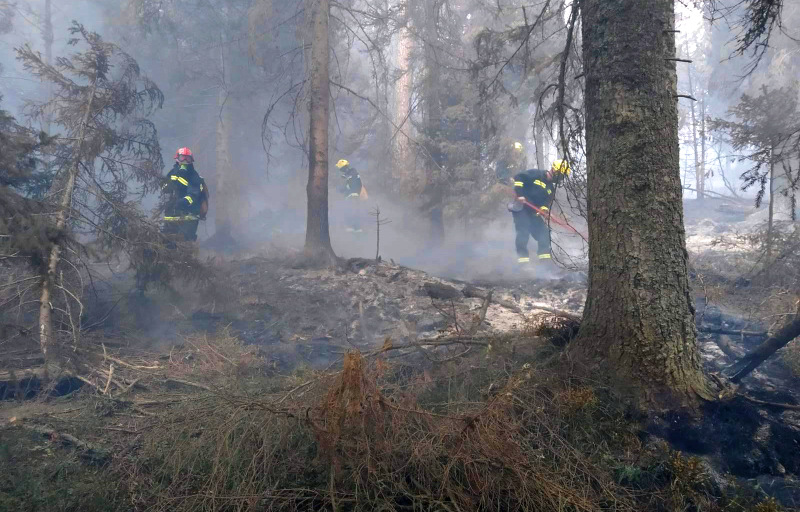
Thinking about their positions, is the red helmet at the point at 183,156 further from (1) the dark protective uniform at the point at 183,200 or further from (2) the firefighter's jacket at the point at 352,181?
(2) the firefighter's jacket at the point at 352,181

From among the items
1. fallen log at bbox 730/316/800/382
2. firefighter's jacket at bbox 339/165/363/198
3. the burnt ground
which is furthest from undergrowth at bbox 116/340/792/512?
firefighter's jacket at bbox 339/165/363/198

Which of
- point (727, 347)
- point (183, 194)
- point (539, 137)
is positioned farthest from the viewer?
point (539, 137)

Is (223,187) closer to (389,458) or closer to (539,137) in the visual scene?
(539,137)

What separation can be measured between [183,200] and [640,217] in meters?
8.74

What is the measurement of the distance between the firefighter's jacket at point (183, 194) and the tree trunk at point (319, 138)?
88.3 inches

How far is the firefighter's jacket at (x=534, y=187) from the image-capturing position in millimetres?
Result: 10680

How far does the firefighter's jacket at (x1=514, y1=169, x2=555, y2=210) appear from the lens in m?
10.7

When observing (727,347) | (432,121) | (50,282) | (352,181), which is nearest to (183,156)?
(50,282)

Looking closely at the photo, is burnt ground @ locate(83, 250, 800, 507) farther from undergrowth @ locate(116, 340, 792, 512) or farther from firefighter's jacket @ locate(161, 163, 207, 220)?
firefighter's jacket @ locate(161, 163, 207, 220)

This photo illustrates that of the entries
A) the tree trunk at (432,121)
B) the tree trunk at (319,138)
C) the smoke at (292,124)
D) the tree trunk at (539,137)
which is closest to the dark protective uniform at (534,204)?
the tree trunk at (539,137)

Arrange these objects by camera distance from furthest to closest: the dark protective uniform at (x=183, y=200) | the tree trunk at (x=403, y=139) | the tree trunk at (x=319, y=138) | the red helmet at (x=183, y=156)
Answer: the tree trunk at (x=403, y=139), the tree trunk at (x=319, y=138), the red helmet at (x=183, y=156), the dark protective uniform at (x=183, y=200)

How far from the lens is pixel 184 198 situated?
32.8 ft

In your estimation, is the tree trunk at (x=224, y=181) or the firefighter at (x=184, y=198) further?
the tree trunk at (x=224, y=181)

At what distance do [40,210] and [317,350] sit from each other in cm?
349
